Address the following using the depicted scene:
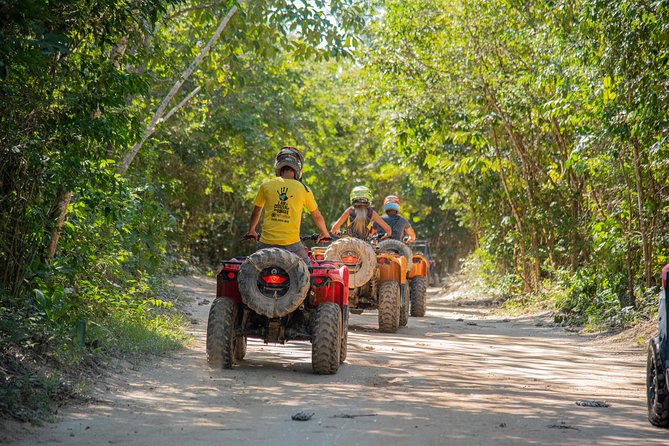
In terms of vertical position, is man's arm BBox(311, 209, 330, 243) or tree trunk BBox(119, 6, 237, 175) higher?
tree trunk BBox(119, 6, 237, 175)

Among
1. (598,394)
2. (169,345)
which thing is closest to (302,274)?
(169,345)

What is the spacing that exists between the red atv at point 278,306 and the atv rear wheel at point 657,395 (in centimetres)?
308

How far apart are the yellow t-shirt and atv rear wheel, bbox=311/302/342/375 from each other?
3.03 feet

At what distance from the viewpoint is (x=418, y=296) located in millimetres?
17391

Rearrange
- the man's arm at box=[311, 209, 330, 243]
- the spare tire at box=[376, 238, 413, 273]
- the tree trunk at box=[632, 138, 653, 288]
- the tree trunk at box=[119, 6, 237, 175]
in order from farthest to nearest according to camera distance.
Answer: the spare tire at box=[376, 238, 413, 273]
the tree trunk at box=[632, 138, 653, 288]
the tree trunk at box=[119, 6, 237, 175]
the man's arm at box=[311, 209, 330, 243]

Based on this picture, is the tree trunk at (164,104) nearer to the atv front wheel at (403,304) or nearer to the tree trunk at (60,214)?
the tree trunk at (60,214)

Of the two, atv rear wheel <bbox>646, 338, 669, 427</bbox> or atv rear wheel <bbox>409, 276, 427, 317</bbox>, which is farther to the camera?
atv rear wheel <bbox>409, 276, 427, 317</bbox>

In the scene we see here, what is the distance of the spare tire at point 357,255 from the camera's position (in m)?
12.7

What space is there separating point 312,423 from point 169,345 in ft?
13.5

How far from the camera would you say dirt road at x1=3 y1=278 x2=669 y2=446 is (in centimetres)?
567

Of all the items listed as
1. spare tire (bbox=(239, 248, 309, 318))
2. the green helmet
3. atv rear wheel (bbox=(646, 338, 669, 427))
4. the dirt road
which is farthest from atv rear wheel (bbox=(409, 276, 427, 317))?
atv rear wheel (bbox=(646, 338, 669, 427))

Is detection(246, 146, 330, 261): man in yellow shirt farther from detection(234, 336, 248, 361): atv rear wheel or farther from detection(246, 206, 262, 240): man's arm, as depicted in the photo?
detection(234, 336, 248, 361): atv rear wheel

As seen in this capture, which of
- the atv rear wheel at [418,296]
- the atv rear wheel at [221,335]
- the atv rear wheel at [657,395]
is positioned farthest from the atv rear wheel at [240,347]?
the atv rear wheel at [418,296]

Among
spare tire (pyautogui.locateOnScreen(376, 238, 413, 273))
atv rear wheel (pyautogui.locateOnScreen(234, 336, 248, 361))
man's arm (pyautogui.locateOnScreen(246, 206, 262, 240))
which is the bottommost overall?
atv rear wheel (pyautogui.locateOnScreen(234, 336, 248, 361))
